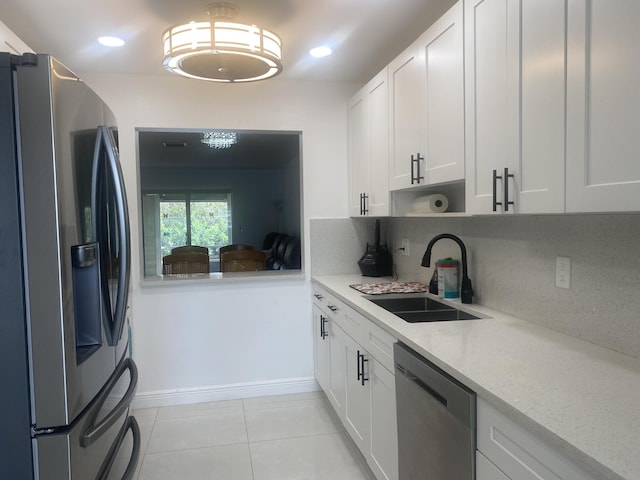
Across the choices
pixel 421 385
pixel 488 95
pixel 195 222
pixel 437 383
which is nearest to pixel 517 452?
pixel 437 383

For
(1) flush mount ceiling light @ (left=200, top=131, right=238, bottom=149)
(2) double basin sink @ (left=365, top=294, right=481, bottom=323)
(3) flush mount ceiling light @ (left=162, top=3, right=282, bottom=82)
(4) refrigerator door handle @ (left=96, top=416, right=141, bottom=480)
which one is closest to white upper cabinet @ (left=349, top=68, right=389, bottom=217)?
(2) double basin sink @ (left=365, top=294, right=481, bottom=323)

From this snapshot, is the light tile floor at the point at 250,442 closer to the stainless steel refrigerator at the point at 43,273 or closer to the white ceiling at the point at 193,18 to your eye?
the stainless steel refrigerator at the point at 43,273

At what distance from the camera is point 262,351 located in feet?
11.5

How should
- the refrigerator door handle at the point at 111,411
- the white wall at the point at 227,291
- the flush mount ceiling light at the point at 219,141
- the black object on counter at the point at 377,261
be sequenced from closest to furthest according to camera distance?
1. the refrigerator door handle at the point at 111,411
2. the white wall at the point at 227,291
3. the black object on counter at the point at 377,261
4. the flush mount ceiling light at the point at 219,141

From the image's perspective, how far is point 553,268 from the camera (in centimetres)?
179

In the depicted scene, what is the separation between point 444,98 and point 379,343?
3.68ft

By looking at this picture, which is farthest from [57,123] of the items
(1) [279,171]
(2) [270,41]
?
(1) [279,171]

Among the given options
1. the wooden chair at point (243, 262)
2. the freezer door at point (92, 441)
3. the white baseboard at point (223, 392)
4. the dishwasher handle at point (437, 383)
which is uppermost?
the wooden chair at point (243, 262)

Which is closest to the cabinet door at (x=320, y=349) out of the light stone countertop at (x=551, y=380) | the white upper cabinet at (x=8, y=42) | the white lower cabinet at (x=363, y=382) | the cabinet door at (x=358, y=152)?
the white lower cabinet at (x=363, y=382)

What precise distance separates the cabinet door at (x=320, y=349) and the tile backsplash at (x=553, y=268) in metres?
0.96

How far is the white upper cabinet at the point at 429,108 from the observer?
6.30 ft

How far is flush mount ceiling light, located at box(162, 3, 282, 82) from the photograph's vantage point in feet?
6.68

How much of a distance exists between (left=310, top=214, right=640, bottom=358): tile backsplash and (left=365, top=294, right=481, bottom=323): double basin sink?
17 centimetres

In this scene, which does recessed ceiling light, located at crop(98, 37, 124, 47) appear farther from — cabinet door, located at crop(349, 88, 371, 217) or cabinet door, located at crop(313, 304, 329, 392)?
cabinet door, located at crop(313, 304, 329, 392)
